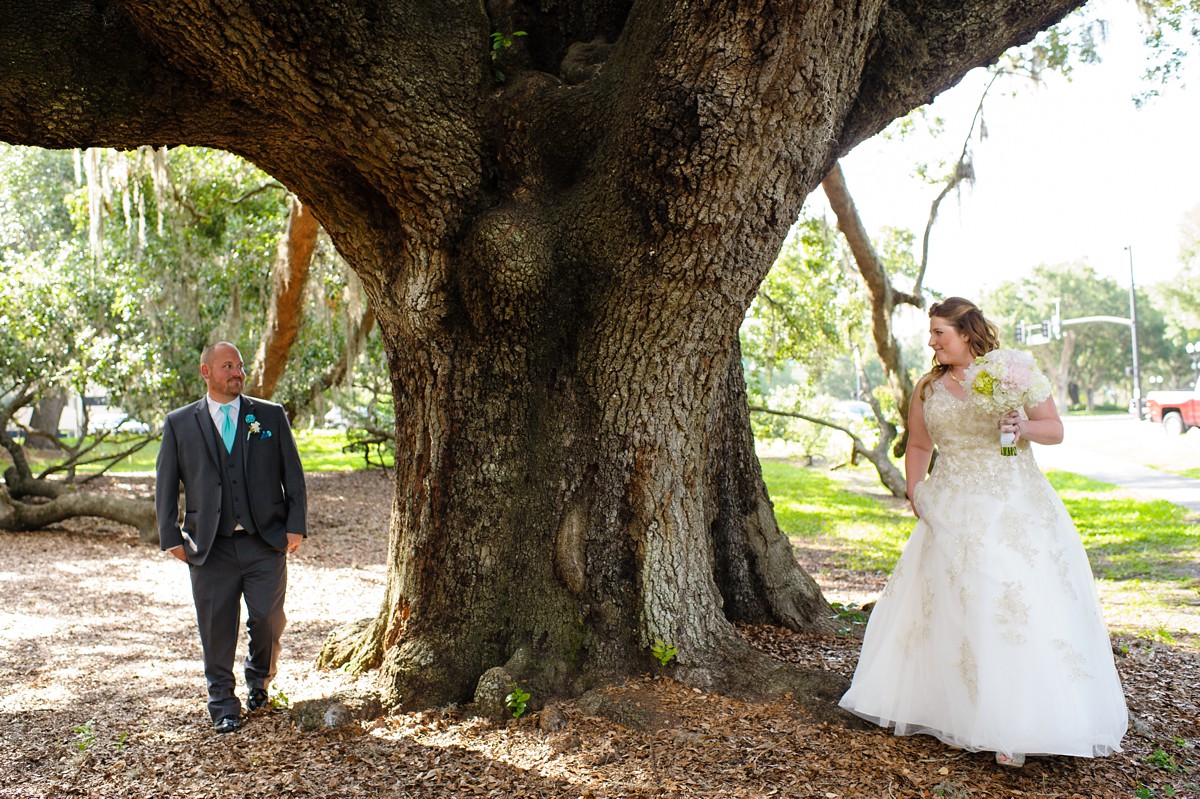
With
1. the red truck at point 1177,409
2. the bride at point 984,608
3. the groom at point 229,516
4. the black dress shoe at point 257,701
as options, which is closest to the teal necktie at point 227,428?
the groom at point 229,516

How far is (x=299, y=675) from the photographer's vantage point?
543 centimetres

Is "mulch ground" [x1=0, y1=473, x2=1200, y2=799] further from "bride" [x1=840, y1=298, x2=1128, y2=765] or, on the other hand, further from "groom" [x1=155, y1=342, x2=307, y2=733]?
"groom" [x1=155, y1=342, x2=307, y2=733]

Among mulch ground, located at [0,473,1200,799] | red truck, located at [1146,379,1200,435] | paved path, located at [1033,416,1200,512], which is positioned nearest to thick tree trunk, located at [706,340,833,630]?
mulch ground, located at [0,473,1200,799]

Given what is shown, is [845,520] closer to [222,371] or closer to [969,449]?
[969,449]

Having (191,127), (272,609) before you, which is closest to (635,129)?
(191,127)

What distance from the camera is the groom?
15.0ft

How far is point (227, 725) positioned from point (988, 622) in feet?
11.3

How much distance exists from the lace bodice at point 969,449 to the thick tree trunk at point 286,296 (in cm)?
690

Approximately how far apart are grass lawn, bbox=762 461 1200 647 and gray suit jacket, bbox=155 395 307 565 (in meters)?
5.62

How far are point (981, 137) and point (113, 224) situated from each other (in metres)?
11.8

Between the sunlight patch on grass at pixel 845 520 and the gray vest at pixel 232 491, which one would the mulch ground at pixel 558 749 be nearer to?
the gray vest at pixel 232 491

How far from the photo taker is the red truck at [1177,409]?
2561cm

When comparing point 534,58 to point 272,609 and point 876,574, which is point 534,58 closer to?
point 272,609

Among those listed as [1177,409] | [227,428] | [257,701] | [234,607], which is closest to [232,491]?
[227,428]
